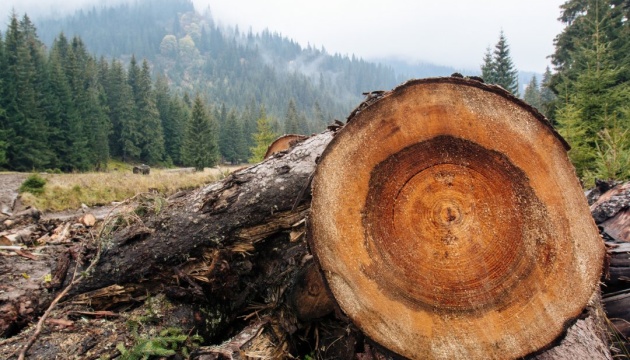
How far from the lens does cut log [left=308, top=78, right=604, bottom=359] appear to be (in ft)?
5.71

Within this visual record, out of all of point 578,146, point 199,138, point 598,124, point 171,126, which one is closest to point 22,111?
point 199,138

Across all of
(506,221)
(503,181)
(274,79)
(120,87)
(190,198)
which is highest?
(503,181)

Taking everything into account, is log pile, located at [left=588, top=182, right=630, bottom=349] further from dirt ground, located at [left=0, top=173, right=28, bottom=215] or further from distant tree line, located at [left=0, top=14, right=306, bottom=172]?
distant tree line, located at [left=0, top=14, right=306, bottom=172]

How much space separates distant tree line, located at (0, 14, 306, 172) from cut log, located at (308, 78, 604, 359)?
30.0 m

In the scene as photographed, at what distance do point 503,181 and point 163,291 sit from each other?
252cm

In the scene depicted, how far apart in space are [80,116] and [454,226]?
44005mm

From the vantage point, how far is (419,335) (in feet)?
5.80

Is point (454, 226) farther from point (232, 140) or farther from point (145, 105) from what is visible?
point (232, 140)

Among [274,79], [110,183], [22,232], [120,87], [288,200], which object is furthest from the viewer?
[274,79]

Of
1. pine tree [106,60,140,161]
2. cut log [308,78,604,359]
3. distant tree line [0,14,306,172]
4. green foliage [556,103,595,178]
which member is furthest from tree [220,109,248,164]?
cut log [308,78,604,359]

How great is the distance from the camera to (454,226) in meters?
1.80

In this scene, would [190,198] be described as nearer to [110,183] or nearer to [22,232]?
[22,232]


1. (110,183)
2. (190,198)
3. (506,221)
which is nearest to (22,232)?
(190,198)

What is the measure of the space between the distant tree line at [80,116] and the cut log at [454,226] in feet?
98.4
